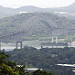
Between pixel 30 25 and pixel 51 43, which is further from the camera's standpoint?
pixel 30 25

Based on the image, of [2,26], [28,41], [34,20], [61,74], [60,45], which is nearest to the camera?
[61,74]

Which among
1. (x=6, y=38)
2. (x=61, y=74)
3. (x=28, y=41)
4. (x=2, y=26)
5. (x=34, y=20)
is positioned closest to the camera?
(x=61, y=74)

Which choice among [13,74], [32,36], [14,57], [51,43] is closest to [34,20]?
[32,36]

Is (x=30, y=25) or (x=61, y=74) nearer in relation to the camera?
(x=61, y=74)

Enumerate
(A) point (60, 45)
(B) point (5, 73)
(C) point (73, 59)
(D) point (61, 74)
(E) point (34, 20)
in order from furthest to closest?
1. (E) point (34, 20)
2. (A) point (60, 45)
3. (C) point (73, 59)
4. (D) point (61, 74)
5. (B) point (5, 73)

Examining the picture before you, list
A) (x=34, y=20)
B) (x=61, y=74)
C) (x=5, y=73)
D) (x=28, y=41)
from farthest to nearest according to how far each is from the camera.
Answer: (x=34, y=20), (x=28, y=41), (x=61, y=74), (x=5, y=73)

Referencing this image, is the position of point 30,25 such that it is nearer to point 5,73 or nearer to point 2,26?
point 2,26

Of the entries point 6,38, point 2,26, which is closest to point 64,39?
point 2,26

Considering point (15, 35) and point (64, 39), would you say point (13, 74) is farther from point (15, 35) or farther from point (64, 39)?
point (64, 39)

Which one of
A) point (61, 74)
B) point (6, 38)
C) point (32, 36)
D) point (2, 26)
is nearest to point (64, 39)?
point (32, 36)
